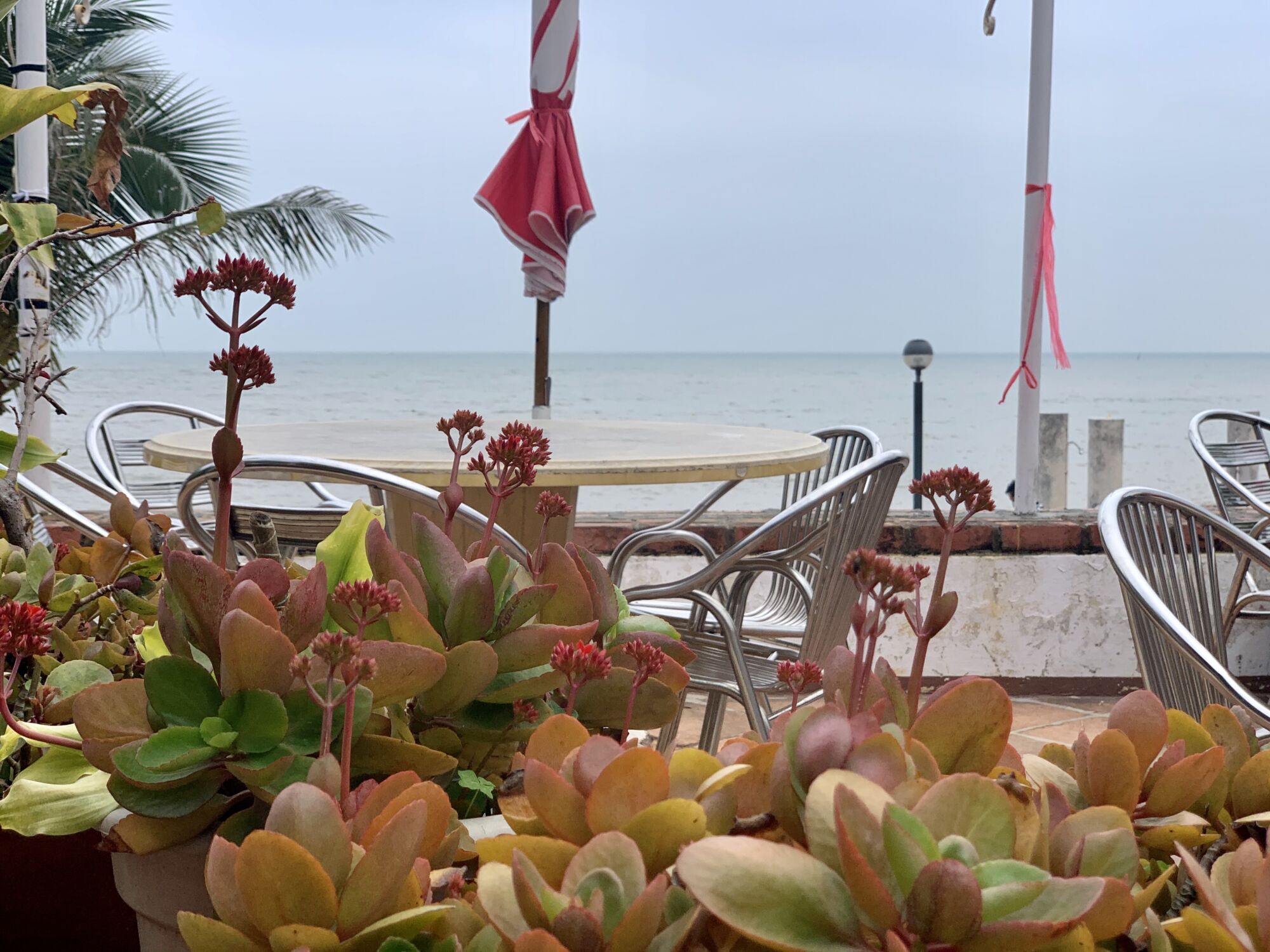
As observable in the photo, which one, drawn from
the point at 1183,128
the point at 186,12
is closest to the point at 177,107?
the point at 186,12

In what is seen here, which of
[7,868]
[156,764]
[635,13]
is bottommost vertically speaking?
[7,868]

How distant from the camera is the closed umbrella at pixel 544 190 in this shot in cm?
320

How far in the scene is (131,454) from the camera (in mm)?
3705

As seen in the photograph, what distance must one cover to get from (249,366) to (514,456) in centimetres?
11

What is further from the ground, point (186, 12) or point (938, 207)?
point (938, 207)

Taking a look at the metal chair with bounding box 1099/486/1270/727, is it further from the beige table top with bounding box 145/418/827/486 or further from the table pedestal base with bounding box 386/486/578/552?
the table pedestal base with bounding box 386/486/578/552

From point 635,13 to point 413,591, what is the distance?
85.1 ft

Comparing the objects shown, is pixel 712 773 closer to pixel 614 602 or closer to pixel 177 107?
pixel 614 602

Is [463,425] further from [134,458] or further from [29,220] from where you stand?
[134,458]

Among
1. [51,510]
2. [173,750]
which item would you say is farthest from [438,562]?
[51,510]

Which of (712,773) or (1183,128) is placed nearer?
(712,773)

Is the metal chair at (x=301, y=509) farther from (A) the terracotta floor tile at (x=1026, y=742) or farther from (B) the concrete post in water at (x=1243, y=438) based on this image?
(B) the concrete post in water at (x=1243, y=438)

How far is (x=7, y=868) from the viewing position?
0.53 m

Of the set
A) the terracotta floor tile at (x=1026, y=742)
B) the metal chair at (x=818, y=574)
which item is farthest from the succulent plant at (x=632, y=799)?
the terracotta floor tile at (x=1026, y=742)
